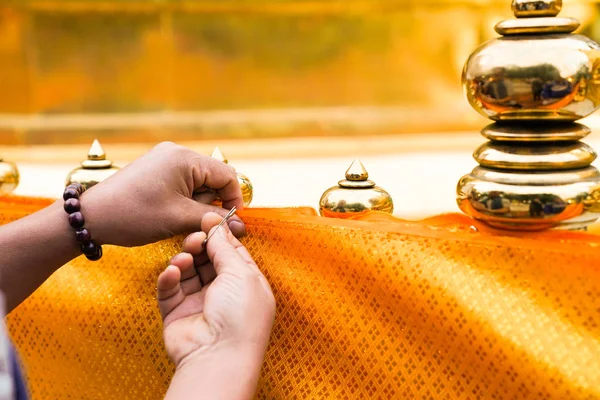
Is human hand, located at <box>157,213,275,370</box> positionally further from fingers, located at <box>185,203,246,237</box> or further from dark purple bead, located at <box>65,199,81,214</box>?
dark purple bead, located at <box>65,199,81,214</box>

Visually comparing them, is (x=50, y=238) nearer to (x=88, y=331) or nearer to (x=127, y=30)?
(x=88, y=331)

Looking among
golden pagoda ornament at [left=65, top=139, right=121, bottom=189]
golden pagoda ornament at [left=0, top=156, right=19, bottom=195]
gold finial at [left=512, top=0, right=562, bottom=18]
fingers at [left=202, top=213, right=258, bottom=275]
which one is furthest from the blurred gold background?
gold finial at [left=512, top=0, right=562, bottom=18]

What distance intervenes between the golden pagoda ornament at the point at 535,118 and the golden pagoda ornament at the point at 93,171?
1.81ft

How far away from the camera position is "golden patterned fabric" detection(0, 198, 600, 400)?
75 centimetres

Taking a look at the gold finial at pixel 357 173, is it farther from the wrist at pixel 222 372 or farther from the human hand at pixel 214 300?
the wrist at pixel 222 372

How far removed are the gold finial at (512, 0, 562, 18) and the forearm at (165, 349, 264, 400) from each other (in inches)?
16.6

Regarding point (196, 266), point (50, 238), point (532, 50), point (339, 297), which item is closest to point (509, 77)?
point (532, 50)

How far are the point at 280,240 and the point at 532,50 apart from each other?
0.34 meters

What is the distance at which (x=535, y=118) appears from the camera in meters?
0.79

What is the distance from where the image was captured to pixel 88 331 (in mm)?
1052

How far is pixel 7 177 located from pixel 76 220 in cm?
35

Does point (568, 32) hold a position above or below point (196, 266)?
above

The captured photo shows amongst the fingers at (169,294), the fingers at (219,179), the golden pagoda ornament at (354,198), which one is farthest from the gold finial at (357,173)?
the fingers at (169,294)

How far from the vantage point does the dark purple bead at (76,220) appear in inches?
37.5
